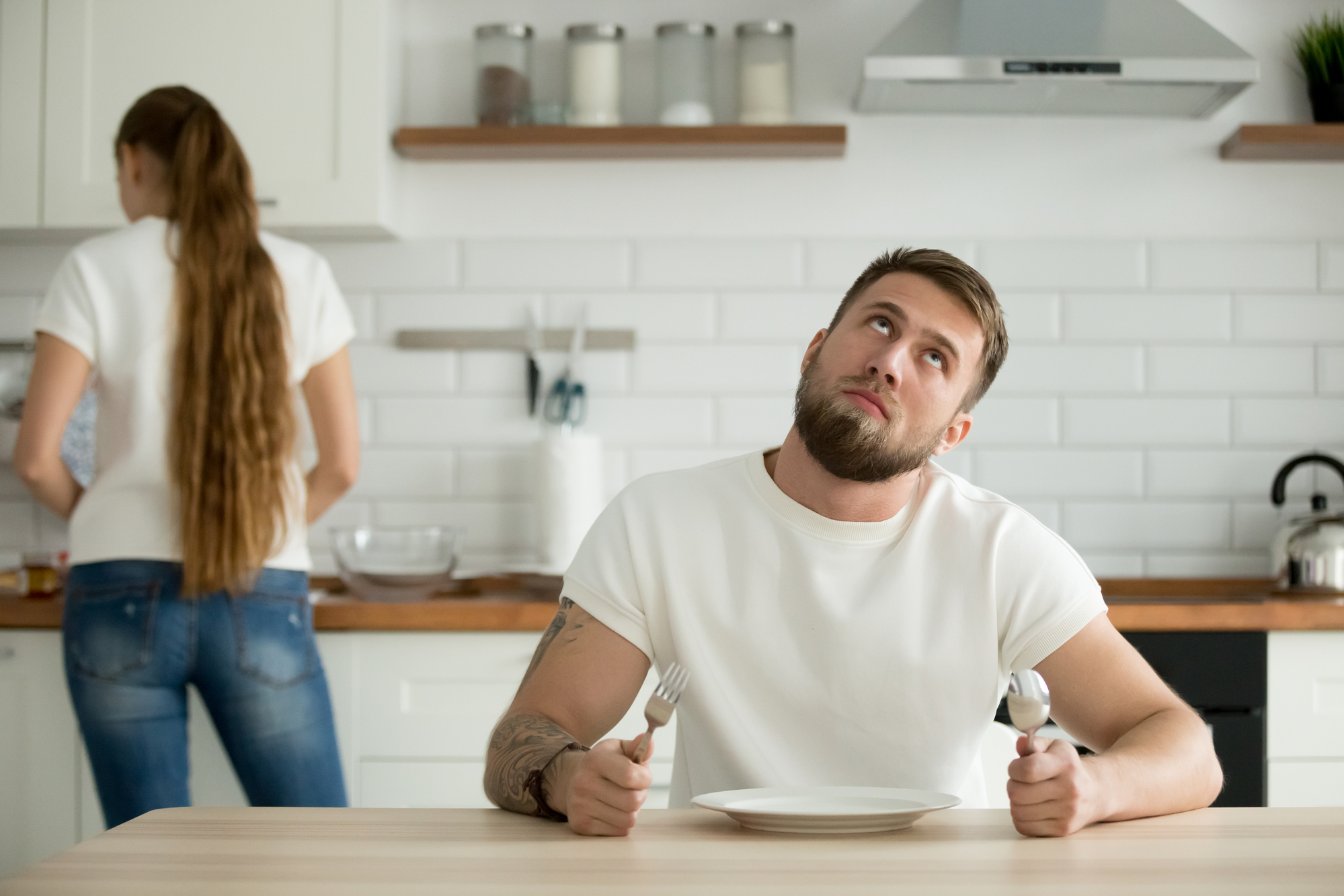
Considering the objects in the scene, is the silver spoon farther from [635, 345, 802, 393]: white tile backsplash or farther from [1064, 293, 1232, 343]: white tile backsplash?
[1064, 293, 1232, 343]: white tile backsplash

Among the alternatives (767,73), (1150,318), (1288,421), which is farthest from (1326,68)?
(767,73)

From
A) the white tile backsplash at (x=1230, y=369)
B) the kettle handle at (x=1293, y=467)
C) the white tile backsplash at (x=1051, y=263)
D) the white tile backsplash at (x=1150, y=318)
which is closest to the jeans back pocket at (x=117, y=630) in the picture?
the white tile backsplash at (x=1051, y=263)

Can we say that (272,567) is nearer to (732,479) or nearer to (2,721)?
(2,721)

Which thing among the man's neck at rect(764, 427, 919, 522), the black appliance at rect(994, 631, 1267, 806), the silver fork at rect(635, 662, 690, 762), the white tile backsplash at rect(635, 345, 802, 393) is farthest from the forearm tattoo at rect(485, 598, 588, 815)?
the white tile backsplash at rect(635, 345, 802, 393)

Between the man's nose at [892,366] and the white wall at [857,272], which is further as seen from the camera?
the white wall at [857,272]

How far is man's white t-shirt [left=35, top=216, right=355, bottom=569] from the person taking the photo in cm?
180

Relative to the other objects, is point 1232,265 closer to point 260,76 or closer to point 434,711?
point 434,711

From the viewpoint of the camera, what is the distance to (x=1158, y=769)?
3.50 ft

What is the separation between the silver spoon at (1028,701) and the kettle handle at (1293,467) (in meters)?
1.85

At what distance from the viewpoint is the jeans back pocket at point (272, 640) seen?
5.93ft

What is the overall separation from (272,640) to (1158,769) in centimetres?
127

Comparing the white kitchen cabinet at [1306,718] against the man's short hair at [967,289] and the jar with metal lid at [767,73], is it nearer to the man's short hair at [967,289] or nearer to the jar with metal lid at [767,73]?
the man's short hair at [967,289]

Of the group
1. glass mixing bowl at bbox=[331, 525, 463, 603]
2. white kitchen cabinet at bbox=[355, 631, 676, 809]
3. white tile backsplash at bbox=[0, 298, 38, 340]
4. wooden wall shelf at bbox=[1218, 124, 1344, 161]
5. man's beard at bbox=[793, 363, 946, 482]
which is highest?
wooden wall shelf at bbox=[1218, 124, 1344, 161]

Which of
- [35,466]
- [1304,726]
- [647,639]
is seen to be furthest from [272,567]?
[1304,726]
